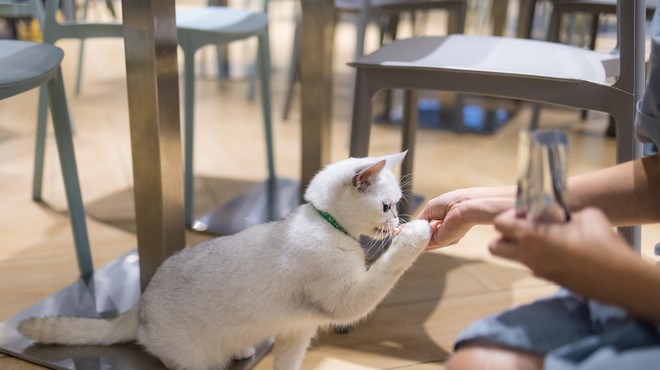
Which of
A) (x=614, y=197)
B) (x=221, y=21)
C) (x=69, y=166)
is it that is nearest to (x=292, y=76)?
(x=221, y=21)

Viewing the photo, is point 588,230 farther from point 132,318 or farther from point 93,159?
point 93,159

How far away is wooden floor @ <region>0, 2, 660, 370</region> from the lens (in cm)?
121

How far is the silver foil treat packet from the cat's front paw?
342 millimetres

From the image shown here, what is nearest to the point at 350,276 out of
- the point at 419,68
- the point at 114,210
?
the point at 419,68

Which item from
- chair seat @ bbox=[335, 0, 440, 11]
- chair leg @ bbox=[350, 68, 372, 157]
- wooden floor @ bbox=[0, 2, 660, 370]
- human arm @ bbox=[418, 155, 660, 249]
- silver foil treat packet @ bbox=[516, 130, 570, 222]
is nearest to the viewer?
silver foil treat packet @ bbox=[516, 130, 570, 222]

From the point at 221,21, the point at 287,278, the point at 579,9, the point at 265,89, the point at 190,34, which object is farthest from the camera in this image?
the point at 579,9

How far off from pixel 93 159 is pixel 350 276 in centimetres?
142

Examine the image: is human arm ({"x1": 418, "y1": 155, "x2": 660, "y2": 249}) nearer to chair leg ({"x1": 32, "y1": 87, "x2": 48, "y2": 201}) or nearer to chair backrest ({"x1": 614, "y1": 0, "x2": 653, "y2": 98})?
chair backrest ({"x1": 614, "y1": 0, "x2": 653, "y2": 98})

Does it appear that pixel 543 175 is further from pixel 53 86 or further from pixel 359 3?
pixel 359 3

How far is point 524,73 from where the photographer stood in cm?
100

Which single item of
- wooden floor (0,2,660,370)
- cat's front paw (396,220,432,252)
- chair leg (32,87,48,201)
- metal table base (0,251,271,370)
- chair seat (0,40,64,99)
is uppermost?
chair seat (0,40,64,99)

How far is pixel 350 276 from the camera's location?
3.02 feet

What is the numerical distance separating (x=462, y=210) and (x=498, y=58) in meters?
0.40

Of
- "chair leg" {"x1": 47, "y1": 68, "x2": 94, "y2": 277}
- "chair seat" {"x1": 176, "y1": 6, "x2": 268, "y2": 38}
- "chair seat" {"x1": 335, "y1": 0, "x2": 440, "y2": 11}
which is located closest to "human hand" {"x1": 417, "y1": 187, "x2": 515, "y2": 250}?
"chair leg" {"x1": 47, "y1": 68, "x2": 94, "y2": 277}
